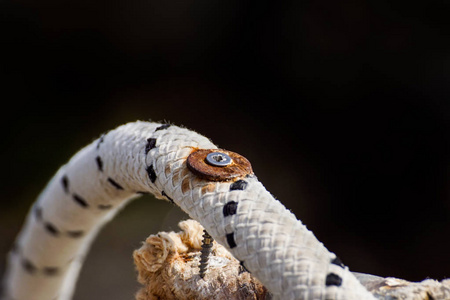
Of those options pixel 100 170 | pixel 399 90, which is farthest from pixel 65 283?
pixel 399 90

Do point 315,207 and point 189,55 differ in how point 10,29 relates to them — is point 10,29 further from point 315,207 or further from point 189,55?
point 315,207

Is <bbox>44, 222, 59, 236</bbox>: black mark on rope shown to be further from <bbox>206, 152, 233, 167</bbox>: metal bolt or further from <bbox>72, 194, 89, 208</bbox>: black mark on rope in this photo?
<bbox>206, 152, 233, 167</bbox>: metal bolt

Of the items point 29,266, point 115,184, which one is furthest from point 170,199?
point 29,266

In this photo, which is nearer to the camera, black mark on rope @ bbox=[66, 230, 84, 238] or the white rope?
the white rope

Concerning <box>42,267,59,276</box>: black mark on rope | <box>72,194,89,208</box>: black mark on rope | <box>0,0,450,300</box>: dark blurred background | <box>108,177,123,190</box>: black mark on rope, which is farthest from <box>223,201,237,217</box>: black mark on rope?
<box>0,0,450,300</box>: dark blurred background

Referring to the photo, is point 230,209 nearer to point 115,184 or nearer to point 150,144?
point 150,144

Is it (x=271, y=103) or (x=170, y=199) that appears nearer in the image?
(x=170, y=199)
